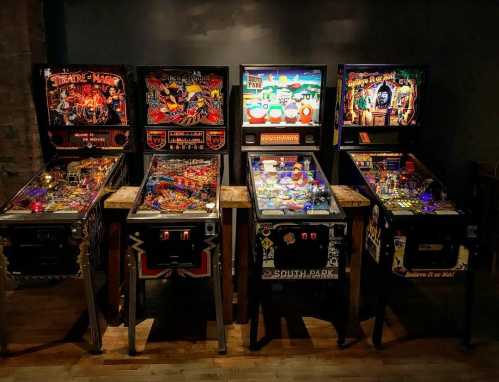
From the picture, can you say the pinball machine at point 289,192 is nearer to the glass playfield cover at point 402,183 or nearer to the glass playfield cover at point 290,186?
the glass playfield cover at point 290,186

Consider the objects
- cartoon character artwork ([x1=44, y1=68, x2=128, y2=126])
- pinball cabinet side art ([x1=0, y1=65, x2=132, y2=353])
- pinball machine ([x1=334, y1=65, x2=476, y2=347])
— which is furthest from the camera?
cartoon character artwork ([x1=44, y1=68, x2=128, y2=126])

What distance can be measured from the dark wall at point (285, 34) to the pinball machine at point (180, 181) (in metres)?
0.58

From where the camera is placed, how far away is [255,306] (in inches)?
115

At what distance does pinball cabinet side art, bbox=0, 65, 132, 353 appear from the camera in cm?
276

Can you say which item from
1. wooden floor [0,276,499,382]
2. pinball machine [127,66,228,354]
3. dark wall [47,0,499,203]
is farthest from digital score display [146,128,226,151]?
wooden floor [0,276,499,382]

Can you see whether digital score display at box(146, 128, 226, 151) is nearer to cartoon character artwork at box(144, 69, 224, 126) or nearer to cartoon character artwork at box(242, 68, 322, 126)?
cartoon character artwork at box(144, 69, 224, 126)

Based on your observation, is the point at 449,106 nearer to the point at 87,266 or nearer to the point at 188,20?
the point at 188,20

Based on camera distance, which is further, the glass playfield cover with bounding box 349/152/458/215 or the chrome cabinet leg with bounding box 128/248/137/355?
the glass playfield cover with bounding box 349/152/458/215

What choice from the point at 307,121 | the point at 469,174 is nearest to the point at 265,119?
the point at 307,121

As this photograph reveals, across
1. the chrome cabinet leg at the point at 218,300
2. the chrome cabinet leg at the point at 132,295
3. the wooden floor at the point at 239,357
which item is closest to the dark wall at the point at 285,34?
the chrome cabinet leg at the point at 218,300

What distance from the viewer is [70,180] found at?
3225mm

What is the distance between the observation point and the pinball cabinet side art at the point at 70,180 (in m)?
2.76

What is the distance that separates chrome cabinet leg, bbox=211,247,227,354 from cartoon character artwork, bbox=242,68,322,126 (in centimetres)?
111

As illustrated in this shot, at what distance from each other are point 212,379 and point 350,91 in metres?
2.27
